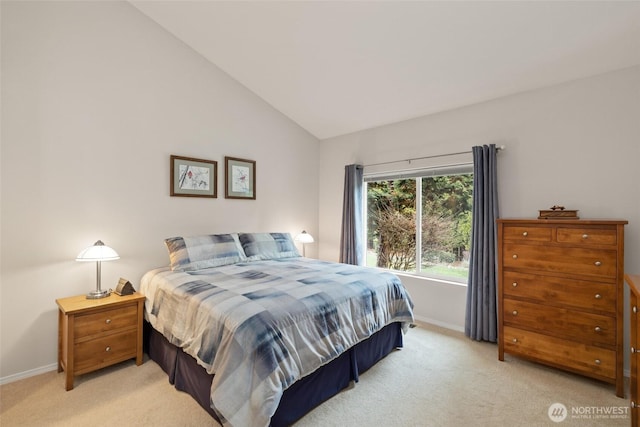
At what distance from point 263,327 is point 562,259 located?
2322mm

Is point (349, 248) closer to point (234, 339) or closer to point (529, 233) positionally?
point (529, 233)

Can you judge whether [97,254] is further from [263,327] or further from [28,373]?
[263,327]

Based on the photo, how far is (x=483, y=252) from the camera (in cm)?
295

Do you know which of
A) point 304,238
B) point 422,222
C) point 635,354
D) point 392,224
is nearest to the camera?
point 635,354

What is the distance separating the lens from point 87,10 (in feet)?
8.56

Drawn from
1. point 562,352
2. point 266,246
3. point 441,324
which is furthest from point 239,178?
point 562,352

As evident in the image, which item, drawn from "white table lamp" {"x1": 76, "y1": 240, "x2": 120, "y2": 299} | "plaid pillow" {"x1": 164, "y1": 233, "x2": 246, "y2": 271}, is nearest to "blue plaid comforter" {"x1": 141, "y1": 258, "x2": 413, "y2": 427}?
"plaid pillow" {"x1": 164, "y1": 233, "x2": 246, "y2": 271}

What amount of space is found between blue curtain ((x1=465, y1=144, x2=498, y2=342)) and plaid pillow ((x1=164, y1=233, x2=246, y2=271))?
2.43m

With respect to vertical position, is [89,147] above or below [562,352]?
above

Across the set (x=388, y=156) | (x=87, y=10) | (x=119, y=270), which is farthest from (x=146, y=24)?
(x=388, y=156)

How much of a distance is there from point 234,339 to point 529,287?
7.76ft

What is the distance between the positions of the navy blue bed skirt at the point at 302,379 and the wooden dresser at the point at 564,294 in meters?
1.04

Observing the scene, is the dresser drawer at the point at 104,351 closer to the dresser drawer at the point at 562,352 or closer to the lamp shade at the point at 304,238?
the lamp shade at the point at 304,238

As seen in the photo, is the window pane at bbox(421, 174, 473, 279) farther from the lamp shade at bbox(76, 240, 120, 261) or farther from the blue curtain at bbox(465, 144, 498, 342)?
the lamp shade at bbox(76, 240, 120, 261)
